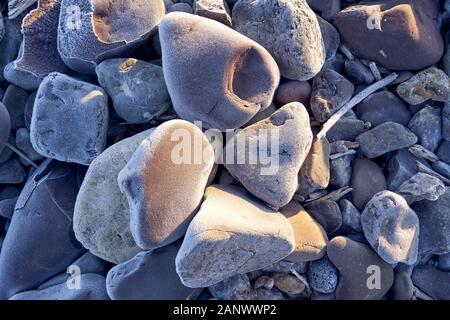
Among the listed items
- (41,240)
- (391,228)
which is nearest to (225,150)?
(391,228)

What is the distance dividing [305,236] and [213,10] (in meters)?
1.00

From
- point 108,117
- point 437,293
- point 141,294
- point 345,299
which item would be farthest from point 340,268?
point 108,117

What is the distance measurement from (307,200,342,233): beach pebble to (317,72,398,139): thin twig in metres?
0.29

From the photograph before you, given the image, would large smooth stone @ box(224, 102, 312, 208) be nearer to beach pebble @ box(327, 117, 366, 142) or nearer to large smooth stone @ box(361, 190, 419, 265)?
beach pebble @ box(327, 117, 366, 142)

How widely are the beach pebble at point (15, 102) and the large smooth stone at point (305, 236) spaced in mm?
1261

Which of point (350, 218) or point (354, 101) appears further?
point (354, 101)

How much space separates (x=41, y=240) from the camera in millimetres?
1887

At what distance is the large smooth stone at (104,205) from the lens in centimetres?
177

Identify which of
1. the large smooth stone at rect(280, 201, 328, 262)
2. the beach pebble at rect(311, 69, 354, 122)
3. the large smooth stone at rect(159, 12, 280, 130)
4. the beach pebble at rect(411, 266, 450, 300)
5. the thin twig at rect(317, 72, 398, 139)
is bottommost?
the beach pebble at rect(411, 266, 450, 300)

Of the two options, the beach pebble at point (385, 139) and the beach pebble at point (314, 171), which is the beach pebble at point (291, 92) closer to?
the beach pebble at point (314, 171)

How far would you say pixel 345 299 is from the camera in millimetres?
1834

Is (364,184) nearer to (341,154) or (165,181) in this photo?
(341,154)

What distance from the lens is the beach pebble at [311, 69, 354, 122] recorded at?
1.92 metres

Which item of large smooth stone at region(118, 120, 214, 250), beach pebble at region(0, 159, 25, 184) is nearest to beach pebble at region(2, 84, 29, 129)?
beach pebble at region(0, 159, 25, 184)
